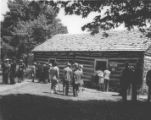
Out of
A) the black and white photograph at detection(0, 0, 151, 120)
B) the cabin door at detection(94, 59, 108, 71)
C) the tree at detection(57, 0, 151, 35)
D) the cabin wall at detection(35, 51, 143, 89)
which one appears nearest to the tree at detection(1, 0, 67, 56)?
the black and white photograph at detection(0, 0, 151, 120)


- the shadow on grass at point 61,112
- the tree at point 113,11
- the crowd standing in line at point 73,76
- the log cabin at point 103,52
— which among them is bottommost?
the shadow on grass at point 61,112

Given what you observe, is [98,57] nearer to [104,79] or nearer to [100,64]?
[100,64]

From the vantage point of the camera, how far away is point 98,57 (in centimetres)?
2433

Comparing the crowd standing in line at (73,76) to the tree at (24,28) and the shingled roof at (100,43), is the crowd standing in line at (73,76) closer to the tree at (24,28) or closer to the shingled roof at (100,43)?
the shingled roof at (100,43)

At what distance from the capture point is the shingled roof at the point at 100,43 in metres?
22.5

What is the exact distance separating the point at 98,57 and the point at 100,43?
5.58ft

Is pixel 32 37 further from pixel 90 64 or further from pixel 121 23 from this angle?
pixel 121 23

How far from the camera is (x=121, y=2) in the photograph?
13.2 meters

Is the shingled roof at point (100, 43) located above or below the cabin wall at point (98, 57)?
above

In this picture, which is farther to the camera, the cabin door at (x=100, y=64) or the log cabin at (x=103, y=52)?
the cabin door at (x=100, y=64)

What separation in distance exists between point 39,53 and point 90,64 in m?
7.91

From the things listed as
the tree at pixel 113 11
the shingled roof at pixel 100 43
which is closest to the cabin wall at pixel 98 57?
the shingled roof at pixel 100 43

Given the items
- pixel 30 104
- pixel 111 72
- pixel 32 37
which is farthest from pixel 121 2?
pixel 32 37

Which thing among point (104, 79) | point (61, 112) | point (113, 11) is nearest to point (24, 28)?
point (104, 79)
